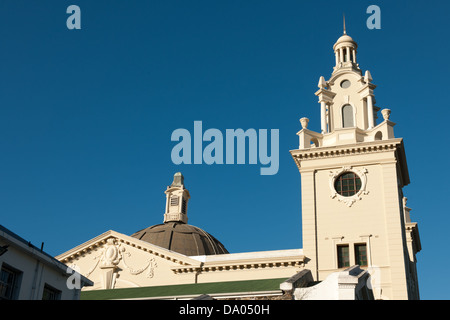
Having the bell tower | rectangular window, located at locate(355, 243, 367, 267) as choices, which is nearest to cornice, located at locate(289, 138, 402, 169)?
the bell tower

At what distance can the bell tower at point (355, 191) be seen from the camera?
38.2m

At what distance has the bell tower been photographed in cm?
3825

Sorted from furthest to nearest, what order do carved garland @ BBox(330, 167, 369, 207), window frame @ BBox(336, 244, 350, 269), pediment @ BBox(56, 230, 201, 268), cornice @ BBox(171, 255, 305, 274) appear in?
pediment @ BBox(56, 230, 201, 268), carved garland @ BBox(330, 167, 369, 207), cornice @ BBox(171, 255, 305, 274), window frame @ BBox(336, 244, 350, 269)

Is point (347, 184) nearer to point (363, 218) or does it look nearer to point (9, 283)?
point (363, 218)

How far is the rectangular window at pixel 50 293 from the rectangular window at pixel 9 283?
210 centimetres

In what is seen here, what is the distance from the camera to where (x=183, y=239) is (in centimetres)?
5519

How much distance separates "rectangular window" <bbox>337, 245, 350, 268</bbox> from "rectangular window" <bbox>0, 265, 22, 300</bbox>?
2104cm

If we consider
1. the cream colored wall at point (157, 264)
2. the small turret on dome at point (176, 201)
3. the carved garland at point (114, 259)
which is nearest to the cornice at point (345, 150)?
the cream colored wall at point (157, 264)

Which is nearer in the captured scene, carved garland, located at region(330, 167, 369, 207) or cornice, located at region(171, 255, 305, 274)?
cornice, located at region(171, 255, 305, 274)

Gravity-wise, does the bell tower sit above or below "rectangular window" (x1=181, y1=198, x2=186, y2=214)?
below

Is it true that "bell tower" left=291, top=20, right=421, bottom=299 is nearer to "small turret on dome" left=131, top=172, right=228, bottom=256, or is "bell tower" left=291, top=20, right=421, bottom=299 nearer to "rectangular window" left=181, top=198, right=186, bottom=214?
"small turret on dome" left=131, top=172, right=228, bottom=256

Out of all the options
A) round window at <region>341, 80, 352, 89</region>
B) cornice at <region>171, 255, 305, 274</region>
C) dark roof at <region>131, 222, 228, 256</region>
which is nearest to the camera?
cornice at <region>171, 255, 305, 274</region>

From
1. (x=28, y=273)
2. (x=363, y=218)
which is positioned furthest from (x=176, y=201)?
(x=28, y=273)

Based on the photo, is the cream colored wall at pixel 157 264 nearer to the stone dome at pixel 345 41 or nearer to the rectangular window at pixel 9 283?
the stone dome at pixel 345 41
